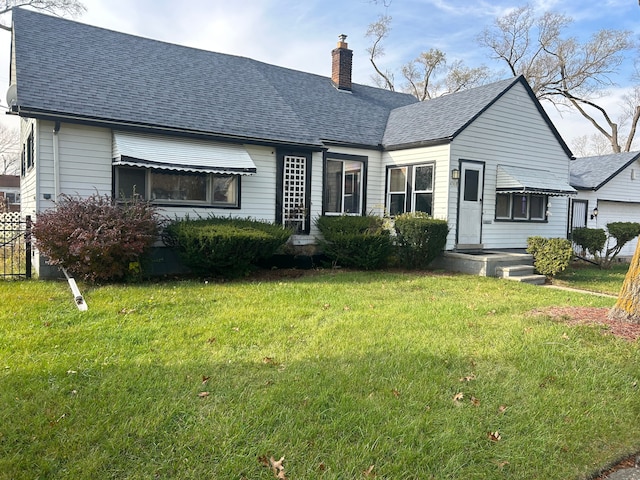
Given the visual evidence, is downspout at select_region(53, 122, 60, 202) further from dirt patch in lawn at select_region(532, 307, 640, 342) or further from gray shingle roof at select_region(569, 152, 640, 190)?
gray shingle roof at select_region(569, 152, 640, 190)

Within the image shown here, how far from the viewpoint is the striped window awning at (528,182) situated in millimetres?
12141

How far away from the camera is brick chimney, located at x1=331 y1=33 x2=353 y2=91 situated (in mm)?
15812

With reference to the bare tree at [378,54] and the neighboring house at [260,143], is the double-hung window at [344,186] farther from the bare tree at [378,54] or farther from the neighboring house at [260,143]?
the bare tree at [378,54]

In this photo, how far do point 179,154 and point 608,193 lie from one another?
1642 centimetres

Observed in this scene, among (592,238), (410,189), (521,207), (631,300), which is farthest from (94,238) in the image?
(592,238)

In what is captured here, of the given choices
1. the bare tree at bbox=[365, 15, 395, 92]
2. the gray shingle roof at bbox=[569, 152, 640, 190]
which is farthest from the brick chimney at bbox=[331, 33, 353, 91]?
the bare tree at bbox=[365, 15, 395, 92]

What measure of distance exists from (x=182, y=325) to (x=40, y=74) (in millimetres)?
7217

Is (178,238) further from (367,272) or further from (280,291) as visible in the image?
(367,272)

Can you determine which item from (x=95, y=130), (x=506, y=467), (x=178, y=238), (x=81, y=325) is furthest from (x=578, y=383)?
(x=95, y=130)

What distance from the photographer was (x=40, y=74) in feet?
30.3

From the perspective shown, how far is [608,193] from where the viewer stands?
685 inches

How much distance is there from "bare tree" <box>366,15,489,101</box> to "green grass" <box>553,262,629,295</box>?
2372 cm

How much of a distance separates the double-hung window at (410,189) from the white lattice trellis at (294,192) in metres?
2.92

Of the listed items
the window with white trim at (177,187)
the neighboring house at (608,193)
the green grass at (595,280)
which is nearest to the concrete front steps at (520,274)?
the green grass at (595,280)
